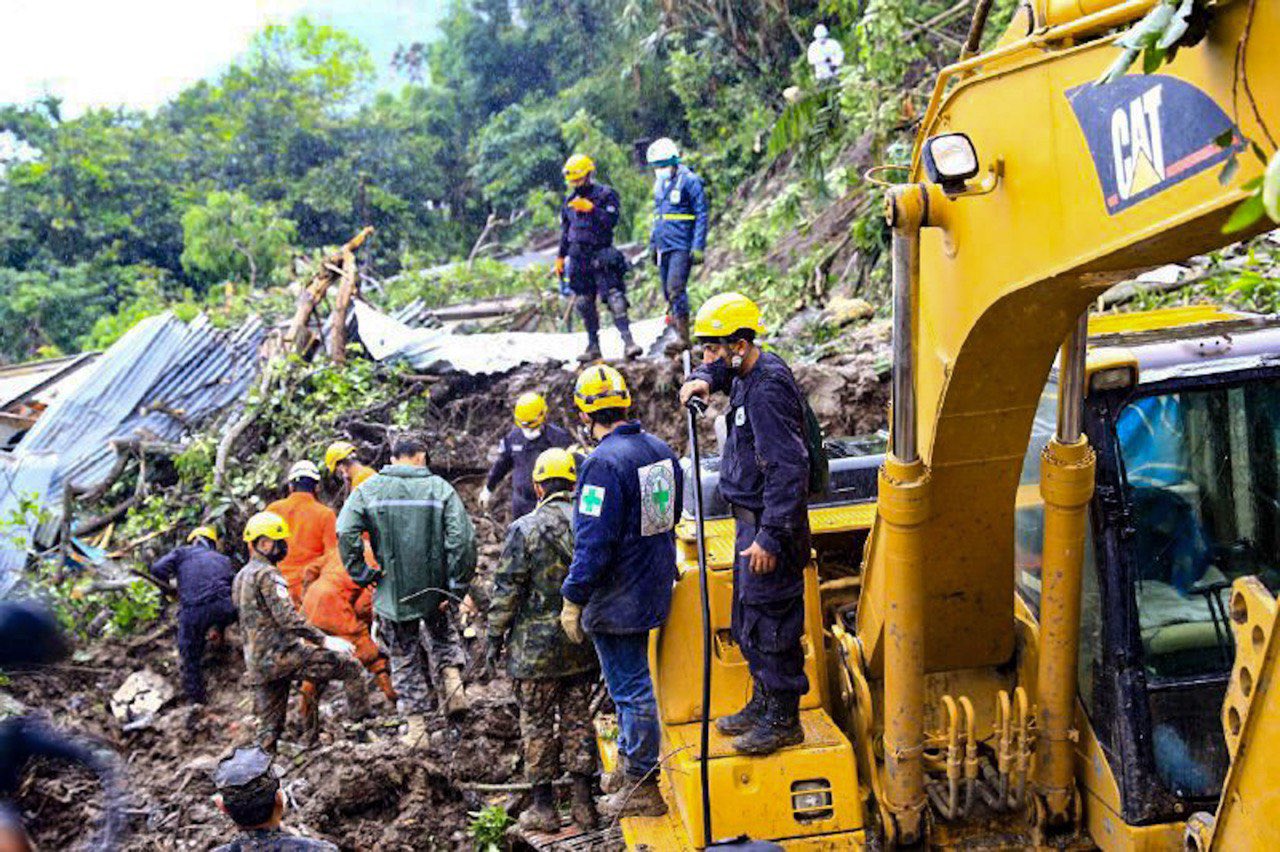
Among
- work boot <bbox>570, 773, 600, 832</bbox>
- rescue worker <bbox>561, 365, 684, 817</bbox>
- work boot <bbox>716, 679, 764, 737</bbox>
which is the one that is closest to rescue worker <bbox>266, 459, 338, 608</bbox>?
work boot <bbox>570, 773, 600, 832</bbox>

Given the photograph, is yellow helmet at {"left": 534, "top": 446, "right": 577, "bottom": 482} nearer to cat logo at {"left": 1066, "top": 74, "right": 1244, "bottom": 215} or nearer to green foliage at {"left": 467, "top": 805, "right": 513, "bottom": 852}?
green foliage at {"left": 467, "top": 805, "right": 513, "bottom": 852}

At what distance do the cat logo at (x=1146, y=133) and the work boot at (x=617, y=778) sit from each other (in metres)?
3.43

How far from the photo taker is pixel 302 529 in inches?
320

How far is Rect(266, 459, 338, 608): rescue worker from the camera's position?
26.6ft

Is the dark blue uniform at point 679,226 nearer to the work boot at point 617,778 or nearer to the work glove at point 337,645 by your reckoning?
the work glove at point 337,645

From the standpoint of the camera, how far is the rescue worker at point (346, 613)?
7410 millimetres

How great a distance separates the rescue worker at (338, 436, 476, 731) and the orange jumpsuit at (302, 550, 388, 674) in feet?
1.44

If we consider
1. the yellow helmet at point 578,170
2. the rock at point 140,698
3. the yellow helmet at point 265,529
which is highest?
the yellow helmet at point 578,170

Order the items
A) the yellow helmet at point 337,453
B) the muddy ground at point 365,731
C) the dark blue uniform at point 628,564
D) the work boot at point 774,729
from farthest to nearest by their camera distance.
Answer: the yellow helmet at point 337,453
the muddy ground at point 365,731
the dark blue uniform at point 628,564
the work boot at point 774,729

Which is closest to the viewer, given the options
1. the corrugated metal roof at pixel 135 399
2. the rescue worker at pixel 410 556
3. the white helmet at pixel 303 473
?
the rescue worker at pixel 410 556

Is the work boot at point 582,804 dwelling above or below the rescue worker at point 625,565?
below

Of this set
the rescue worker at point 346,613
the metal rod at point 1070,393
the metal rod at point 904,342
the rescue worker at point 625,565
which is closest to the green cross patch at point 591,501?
the rescue worker at point 625,565

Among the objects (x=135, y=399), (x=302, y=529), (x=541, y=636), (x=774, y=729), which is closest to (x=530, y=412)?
(x=302, y=529)

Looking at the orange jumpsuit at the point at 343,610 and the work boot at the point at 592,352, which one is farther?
the work boot at the point at 592,352
